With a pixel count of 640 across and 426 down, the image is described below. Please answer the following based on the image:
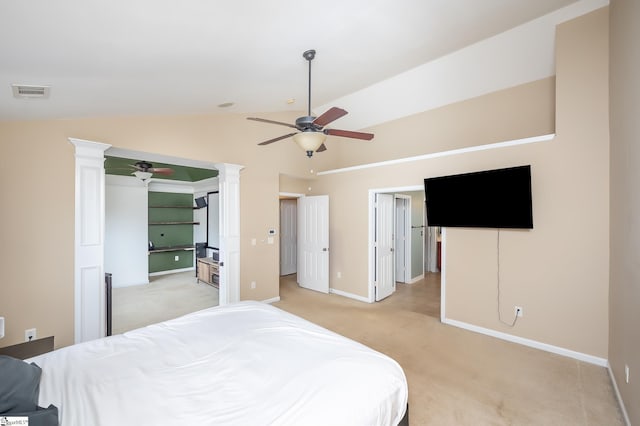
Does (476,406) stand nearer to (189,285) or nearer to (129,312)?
(129,312)

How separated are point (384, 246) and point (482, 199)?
2.04m

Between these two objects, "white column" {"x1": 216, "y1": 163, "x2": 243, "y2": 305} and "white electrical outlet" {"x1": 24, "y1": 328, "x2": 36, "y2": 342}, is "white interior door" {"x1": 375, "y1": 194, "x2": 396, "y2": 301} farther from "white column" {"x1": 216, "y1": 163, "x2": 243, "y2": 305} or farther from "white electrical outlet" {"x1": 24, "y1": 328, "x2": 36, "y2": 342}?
"white electrical outlet" {"x1": 24, "y1": 328, "x2": 36, "y2": 342}

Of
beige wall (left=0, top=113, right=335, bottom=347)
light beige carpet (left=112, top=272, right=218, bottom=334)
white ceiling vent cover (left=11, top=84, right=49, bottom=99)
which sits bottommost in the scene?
light beige carpet (left=112, top=272, right=218, bottom=334)

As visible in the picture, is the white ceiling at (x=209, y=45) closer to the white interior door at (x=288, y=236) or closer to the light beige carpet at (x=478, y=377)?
the light beige carpet at (x=478, y=377)

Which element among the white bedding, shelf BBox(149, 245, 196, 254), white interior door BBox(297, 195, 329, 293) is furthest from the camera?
shelf BBox(149, 245, 196, 254)

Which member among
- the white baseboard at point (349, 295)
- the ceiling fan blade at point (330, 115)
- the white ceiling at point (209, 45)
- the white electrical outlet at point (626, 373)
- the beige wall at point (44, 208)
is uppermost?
the white ceiling at point (209, 45)

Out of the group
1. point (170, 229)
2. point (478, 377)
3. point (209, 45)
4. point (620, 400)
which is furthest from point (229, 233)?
point (620, 400)

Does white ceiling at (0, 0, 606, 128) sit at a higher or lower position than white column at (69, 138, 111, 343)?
higher

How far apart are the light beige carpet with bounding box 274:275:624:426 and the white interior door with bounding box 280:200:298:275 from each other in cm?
302

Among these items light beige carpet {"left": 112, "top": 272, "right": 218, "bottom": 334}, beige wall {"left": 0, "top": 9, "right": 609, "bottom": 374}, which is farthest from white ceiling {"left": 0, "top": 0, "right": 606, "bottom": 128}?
light beige carpet {"left": 112, "top": 272, "right": 218, "bottom": 334}

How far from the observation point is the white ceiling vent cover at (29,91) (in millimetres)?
1886

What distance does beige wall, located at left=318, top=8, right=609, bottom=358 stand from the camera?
284 centimetres

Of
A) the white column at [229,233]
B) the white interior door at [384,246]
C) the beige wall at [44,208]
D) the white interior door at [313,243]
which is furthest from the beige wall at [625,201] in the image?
the beige wall at [44,208]

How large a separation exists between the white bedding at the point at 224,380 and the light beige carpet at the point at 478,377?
3.12ft
